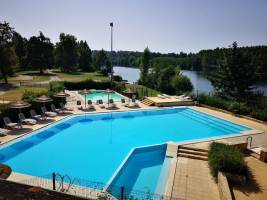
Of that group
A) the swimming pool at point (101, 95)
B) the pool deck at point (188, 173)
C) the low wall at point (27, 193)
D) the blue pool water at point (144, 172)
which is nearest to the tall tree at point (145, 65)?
the swimming pool at point (101, 95)

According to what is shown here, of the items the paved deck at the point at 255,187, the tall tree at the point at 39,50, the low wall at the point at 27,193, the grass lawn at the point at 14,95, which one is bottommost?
the paved deck at the point at 255,187

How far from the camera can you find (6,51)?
29.7 metres

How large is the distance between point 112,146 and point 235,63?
19.9 m

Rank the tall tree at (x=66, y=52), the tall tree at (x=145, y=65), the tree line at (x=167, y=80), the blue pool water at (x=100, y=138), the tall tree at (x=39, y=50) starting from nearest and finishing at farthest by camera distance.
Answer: the blue pool water at (x=100, y=138) → the tree line at (x=167, y=80) → the tall tree at (x=145, y=65) → the tall tree at (x=39, y=50) → the tall tree at (x=66, y=52)

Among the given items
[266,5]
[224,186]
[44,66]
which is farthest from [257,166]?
[44,66]

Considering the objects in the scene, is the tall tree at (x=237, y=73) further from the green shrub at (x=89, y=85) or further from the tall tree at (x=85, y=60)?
the tall tree at (x=85, y=60)

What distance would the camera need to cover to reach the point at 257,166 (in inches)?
351

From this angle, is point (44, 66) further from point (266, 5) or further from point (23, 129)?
point (266, 5)

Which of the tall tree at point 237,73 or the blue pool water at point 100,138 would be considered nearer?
the blue pool water at point 100,138

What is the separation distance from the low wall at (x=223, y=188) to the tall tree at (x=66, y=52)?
4962 cm

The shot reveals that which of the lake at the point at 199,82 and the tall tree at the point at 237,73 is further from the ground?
the tall tree at the point at 237,73

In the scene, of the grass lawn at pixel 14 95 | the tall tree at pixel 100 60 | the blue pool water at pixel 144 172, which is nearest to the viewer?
the blue pool water at pixel 144 172

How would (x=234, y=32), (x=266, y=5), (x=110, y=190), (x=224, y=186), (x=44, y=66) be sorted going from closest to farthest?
(x=224, y=186), (x=110, y=190), (x=266, y=5), (x=234, y=32), (x=44, y=66)

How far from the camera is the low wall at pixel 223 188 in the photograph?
6.43 metres
